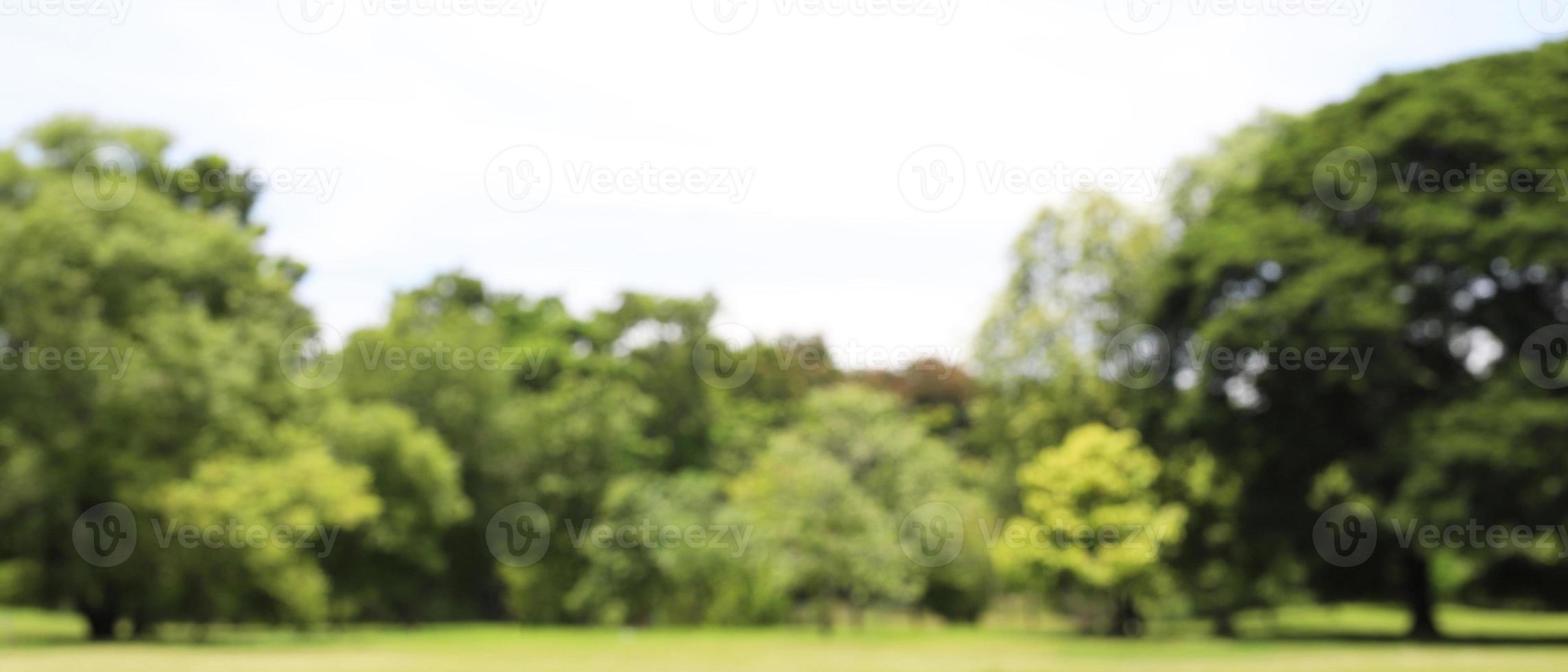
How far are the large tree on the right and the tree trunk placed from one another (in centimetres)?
7

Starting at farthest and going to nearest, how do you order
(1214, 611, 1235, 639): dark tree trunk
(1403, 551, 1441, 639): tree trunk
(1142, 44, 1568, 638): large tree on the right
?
(1214, 611, 1235, 639): dark tree trunk → (1403, 551, 1441, 639): tree trunk → (1142, 44, 1568, 638): large tree on the right

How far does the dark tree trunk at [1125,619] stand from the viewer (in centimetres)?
3925

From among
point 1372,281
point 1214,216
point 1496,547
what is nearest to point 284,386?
point 1214,216

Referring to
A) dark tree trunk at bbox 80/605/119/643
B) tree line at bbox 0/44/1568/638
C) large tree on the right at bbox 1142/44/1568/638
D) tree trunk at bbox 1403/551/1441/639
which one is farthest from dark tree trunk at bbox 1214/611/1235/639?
dark tree trunk at bbox 80/605/119/643

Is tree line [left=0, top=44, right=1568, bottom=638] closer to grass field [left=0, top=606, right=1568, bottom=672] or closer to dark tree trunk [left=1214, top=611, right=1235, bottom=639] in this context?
dark tree trunk [left=1214, top=611, right=1235, bottom=639]

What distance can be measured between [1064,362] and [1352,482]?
458 inches

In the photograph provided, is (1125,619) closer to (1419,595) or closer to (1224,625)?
(1224,625)

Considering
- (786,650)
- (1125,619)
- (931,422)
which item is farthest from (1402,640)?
(931,422)

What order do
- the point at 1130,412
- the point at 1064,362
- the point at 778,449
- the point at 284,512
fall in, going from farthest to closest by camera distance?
the point at 1064,362
the point at 778,449
the point at 1130,412
the point at 284,512

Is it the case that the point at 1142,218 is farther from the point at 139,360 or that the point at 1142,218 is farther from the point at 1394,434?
the point at 139,360

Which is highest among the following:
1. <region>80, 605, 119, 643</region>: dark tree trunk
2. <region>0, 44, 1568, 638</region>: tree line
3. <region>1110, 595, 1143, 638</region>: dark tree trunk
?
<region>0, 44, 1568, 638</region>: tree line

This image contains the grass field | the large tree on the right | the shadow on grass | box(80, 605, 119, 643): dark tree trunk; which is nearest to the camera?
the grass field

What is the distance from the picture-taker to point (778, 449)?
37.9 meters

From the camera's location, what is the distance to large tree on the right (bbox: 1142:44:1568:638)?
90.0 ft
